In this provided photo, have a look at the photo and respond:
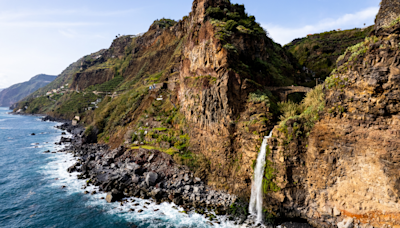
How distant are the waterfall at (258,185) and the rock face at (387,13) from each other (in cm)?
1324

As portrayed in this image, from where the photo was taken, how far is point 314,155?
57.3 feet

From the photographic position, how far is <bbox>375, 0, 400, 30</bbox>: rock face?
14857 mm

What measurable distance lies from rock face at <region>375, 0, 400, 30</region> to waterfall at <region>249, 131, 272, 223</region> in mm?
13243

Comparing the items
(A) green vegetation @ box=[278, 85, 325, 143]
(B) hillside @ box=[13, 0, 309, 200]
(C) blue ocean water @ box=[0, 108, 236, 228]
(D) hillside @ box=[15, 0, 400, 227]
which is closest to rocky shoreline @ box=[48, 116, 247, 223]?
(C) blue ocean water @ box=[0, 108, 236, 228]

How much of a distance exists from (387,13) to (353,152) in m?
11.7

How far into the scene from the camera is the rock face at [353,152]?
44.7 ft

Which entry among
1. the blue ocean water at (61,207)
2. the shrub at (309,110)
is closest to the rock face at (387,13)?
the shrub at (309,110)

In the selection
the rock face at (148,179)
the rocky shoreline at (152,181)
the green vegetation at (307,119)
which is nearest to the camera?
the green vegetation at (307,119)

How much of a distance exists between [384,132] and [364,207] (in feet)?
19.7

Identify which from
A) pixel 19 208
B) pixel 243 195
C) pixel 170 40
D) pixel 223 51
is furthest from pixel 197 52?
pixel 170 40

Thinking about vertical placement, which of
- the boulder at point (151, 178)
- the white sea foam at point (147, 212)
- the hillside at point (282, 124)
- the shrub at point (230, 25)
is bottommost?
the white sea foam at point (147, 212)

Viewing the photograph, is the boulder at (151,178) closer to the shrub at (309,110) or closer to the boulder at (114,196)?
the boulder at (114,196)

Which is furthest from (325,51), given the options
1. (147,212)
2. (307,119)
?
(147,212)

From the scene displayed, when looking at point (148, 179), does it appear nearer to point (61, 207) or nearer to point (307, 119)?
point (61, 207)
